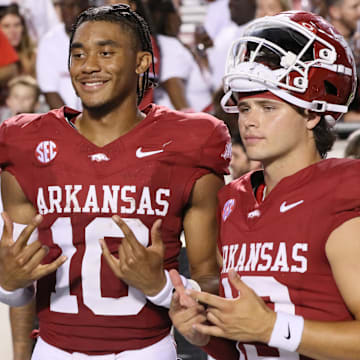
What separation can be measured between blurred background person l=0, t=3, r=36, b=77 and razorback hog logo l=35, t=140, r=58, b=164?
16.0 ft

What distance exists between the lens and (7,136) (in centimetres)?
251

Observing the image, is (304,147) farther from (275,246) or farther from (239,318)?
(239,318)

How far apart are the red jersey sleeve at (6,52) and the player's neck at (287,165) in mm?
4548

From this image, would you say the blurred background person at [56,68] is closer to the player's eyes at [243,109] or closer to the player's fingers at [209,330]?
the player's eyes at [243,109]

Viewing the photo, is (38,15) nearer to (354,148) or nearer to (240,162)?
(240,162)

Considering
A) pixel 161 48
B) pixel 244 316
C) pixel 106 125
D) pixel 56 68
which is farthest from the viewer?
pixel 56 68

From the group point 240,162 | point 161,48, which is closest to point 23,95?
point 161,48

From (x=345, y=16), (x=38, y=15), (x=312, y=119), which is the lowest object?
(x=345, y=16)

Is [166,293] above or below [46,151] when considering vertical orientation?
below

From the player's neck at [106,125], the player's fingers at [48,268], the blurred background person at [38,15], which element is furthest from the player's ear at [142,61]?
the blurred background person at [38,15]

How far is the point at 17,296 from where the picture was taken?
2.38 metres

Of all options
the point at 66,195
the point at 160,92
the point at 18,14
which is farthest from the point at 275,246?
the point at 18,14

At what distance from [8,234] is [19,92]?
4.55 m

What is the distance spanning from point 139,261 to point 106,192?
0.99 feet
